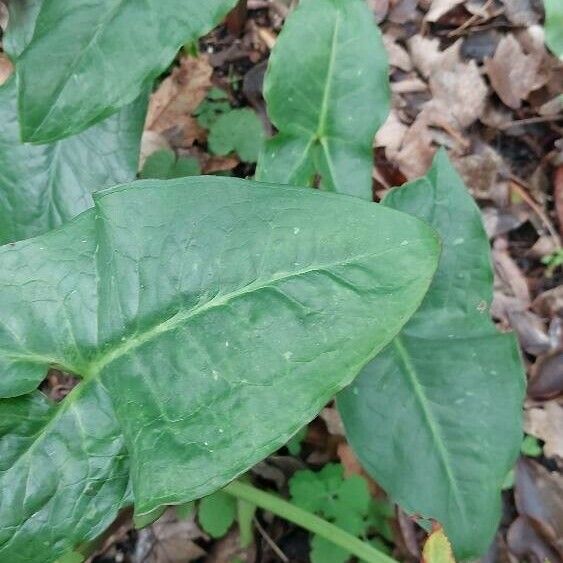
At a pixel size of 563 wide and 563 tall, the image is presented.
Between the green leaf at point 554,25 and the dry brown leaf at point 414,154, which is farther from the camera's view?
the dry brown leaf at point 414,154

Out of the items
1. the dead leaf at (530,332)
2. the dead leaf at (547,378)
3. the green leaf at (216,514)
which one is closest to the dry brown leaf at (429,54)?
the dead leaf at (530,332)

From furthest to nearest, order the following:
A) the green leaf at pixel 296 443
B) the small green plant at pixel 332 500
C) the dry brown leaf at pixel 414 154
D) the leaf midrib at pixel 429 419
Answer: the dry brown leaf at pixel 414 154 → the green leaf at pixel 296 443 → the small green plant at pixel 332 500 → the leaf midrib at pixel 429 419

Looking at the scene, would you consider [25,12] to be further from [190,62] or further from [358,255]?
[358,255]

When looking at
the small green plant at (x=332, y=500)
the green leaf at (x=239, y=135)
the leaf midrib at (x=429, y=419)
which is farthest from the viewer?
the green leaf at (x=239, y=135)

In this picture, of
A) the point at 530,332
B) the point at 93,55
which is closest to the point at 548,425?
the point at 530,332

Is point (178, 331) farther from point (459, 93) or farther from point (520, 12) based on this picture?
point (520, 12)

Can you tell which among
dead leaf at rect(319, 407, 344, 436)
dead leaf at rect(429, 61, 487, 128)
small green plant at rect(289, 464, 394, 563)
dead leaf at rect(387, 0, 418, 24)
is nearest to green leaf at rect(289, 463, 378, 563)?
small green plant at rect(289, 464, 394, 563)

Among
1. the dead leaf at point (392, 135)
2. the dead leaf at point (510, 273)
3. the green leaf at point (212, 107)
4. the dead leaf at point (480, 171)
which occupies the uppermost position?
the green leaf at point (212, 107)

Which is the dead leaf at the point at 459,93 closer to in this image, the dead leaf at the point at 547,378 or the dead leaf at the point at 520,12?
the dead leaf at the point at 520,12

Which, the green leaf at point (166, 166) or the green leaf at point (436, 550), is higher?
the green leaf at point (166, 166)
